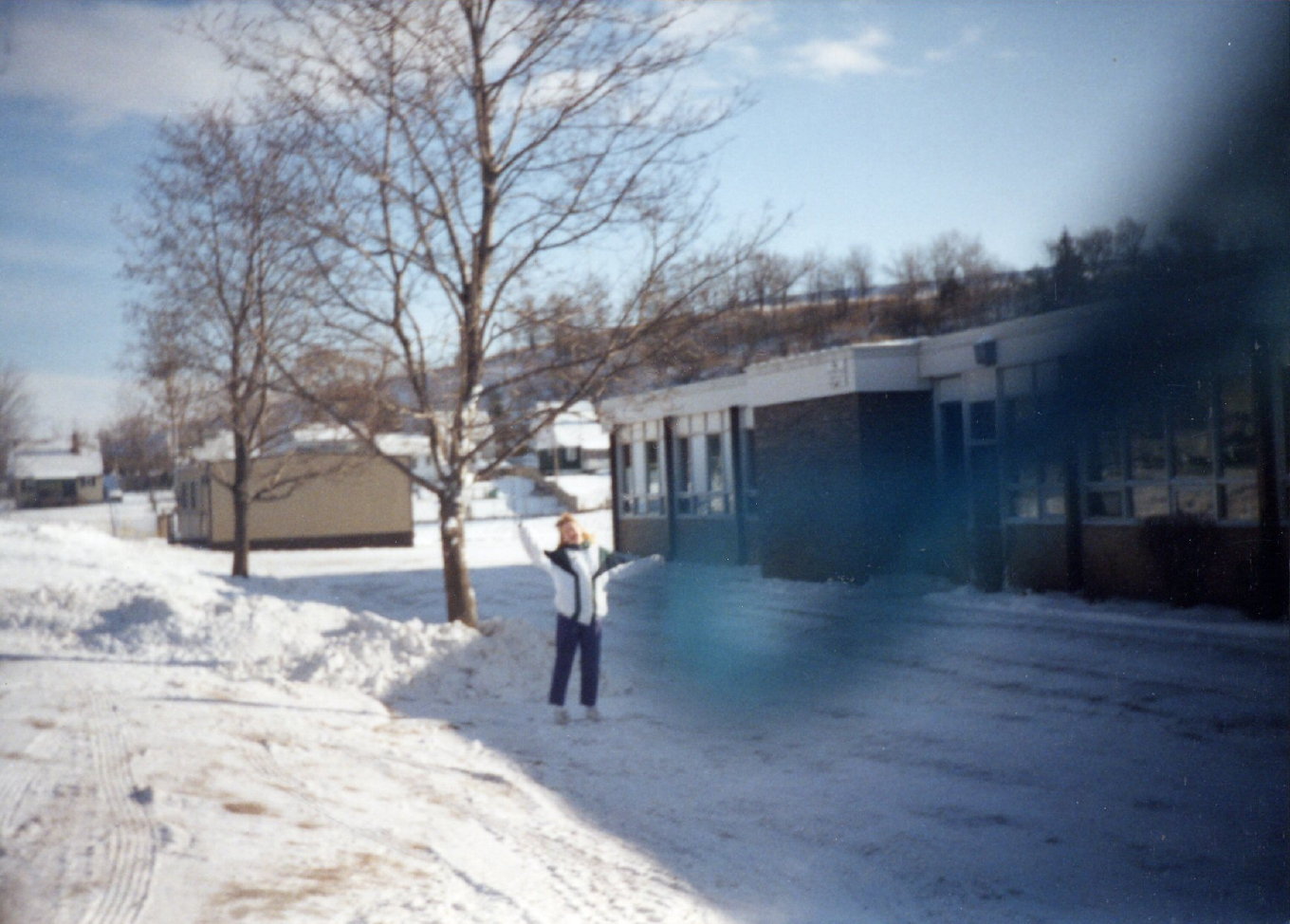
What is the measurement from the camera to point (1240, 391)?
44.9 feet

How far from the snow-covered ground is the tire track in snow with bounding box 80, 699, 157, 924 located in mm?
17

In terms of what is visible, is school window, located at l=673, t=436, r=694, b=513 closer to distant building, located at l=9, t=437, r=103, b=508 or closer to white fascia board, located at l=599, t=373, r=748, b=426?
white fascia board, located at l=599, t=373, r=748, b=426

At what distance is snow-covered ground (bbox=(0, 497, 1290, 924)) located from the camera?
5098 mm

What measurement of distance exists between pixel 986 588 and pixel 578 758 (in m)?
10.5

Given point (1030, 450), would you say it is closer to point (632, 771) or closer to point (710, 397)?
point (710, 397)

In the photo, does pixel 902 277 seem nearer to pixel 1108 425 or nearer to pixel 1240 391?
pixel 1108 425

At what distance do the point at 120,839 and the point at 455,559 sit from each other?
7.39m

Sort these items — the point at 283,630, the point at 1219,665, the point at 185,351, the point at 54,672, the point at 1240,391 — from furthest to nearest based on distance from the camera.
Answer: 1. the point at 185,351
2. the point at 1240,391
3. the point at 283,630
4. the point at 1219,665
5. the point at 54,672

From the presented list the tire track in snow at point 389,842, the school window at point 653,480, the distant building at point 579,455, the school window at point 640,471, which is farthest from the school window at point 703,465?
the distant building at point 579,455

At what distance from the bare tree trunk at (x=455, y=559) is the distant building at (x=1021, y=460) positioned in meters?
2.03

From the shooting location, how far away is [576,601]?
916cm

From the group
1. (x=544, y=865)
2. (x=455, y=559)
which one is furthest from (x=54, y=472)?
(x=544, y=865)

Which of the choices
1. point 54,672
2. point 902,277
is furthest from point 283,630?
point 902,277

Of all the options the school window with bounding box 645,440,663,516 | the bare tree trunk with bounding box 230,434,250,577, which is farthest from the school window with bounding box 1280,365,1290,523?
the bare tree trunk with bounding box 230,434,250,577
